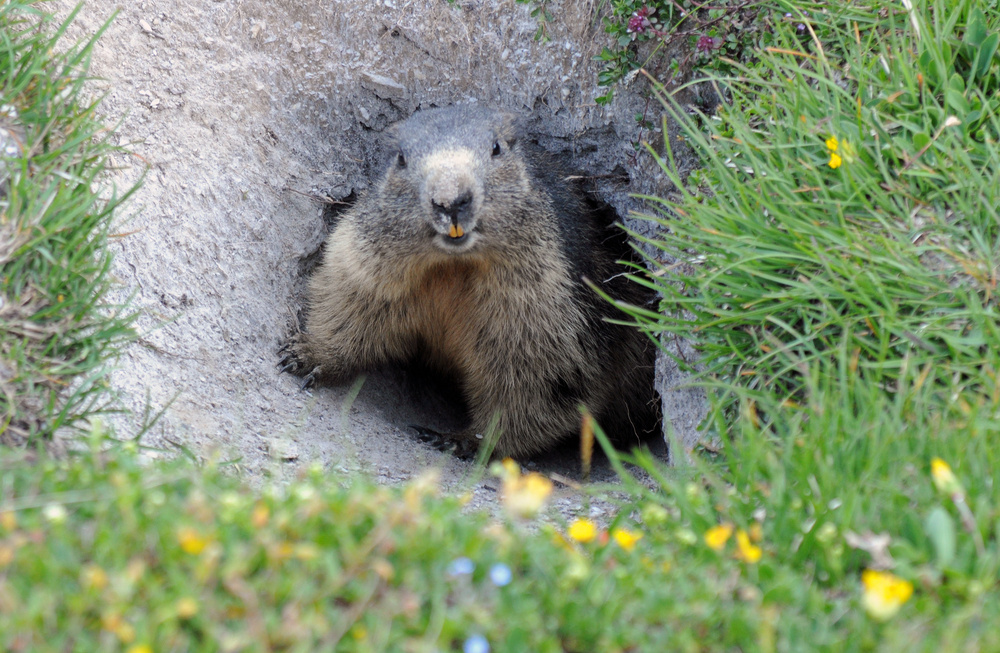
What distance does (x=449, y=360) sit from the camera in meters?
5.48

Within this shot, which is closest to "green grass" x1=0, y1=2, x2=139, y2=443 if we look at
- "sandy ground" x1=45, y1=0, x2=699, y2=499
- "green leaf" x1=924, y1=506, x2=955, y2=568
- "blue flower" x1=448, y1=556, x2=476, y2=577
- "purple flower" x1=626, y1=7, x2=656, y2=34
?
"sandy ground" x1=45, y1=0, x2=699, y2=499

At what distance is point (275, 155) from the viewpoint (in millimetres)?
5375

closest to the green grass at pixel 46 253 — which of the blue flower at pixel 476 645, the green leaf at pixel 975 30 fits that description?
the blue flower at pixel 476 645

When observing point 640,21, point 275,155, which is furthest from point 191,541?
point 275,155

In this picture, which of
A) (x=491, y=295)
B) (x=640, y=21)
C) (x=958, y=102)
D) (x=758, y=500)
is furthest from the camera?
(x=491, y=295)

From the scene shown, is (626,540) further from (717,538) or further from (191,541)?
(191,541)

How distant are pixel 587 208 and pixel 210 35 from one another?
2.56m

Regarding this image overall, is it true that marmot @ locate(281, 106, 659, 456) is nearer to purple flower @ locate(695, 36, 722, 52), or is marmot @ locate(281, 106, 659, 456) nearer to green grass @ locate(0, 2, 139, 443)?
purple flower @ locate(695, 36, 722, 52)

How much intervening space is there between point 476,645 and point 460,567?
0.64ft

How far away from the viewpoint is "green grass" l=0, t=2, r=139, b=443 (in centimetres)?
Answer: 302

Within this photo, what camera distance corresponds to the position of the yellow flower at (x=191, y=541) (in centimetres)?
181

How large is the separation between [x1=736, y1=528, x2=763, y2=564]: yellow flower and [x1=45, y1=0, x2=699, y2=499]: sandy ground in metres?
1.99

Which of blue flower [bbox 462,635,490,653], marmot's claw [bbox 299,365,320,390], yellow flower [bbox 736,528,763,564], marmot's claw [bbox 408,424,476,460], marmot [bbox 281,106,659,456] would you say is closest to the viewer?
blue flower [bbox 462,635,490,653]

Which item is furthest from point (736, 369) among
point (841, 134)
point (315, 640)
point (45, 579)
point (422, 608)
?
point (45, 579)
